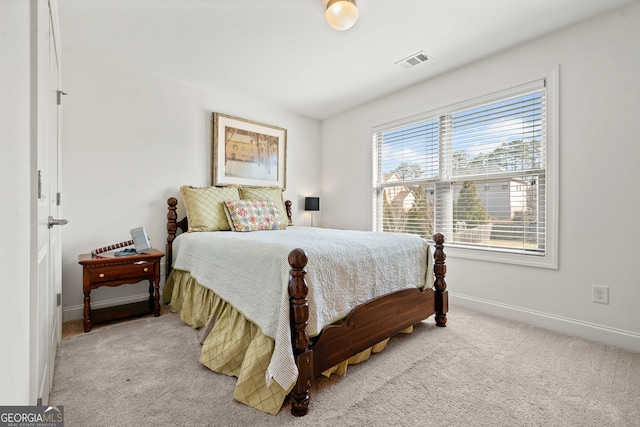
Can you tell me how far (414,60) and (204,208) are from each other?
256 centimetres

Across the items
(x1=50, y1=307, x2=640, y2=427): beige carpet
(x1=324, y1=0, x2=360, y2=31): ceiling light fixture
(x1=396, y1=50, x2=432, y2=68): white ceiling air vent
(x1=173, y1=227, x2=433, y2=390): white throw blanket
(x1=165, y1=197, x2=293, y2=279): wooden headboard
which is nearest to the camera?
(x1=50, y1=307, x2=640, y2=427): beige carpet

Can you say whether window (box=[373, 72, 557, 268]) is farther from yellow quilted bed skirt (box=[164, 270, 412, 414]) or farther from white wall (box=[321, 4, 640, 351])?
yellow quilted bed skirt (box=[164, 270, 412, 414])

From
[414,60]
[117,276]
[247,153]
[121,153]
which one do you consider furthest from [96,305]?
[414,60]

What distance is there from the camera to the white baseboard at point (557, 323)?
6.84 ft

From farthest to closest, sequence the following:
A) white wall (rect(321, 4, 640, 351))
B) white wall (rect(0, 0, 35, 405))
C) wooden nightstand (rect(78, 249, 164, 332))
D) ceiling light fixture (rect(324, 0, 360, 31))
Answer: wooden nightstand (rect(78, 249, 164, 332)) < white wall (rect(321, 4, 640, 351)) < ceiling light fixture (rect(324, 0, 360, 31)) < white wall (rect(0, 0, 35, 405))

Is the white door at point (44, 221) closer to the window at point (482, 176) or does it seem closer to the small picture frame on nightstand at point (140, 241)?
the small picture frame on nightstand at point (140, 241)

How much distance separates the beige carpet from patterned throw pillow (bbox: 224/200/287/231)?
117 centimetres

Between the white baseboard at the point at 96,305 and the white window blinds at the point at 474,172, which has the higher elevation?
the white window blinds at the point at 474,172

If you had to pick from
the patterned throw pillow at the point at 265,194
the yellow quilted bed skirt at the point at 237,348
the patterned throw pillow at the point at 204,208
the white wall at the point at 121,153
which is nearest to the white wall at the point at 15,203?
the yellow quilted bed skirt at the point at 237,348

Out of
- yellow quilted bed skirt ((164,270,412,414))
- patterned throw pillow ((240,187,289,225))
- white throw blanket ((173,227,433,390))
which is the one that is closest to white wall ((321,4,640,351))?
white throw blanket ((173,227,433,390))

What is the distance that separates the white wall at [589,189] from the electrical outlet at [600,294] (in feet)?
0.10

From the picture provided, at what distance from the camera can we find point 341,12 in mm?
1999

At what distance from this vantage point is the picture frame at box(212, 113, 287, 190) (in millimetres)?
3500

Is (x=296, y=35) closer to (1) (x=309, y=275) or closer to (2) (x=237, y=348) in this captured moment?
(1) (x=309, y=275)
